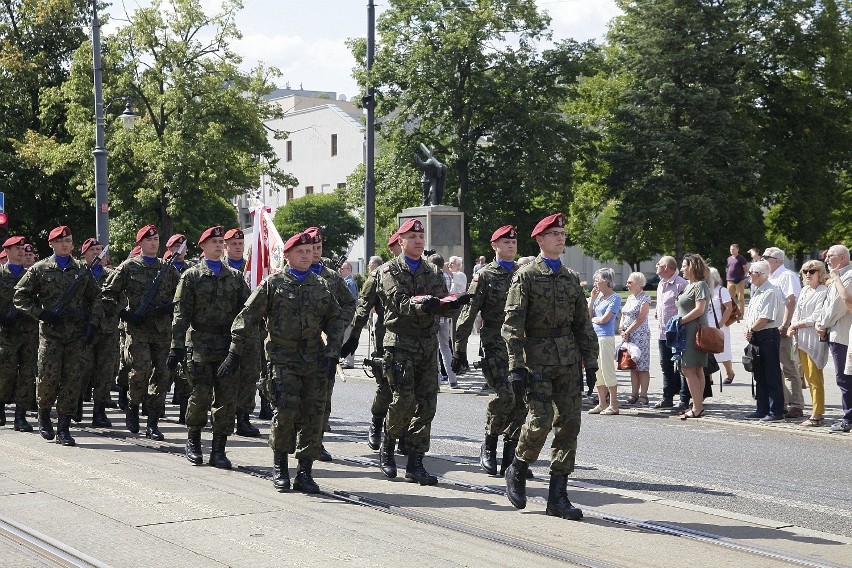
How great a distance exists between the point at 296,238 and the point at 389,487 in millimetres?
2012

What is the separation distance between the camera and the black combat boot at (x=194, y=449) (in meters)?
9.48

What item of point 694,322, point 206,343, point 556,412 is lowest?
point 556,412

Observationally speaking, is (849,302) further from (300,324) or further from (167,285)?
(167,285)

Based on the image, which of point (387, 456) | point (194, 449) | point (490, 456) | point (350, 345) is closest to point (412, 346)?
point (350, 345)

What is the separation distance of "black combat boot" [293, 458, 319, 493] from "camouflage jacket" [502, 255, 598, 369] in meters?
1.87

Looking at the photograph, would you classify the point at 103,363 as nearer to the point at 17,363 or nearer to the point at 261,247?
the point at 17,363

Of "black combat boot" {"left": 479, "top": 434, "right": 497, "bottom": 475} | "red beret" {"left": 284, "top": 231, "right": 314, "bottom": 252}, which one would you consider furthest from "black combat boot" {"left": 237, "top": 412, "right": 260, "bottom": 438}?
"red beret" {"left": 284, "top": 231, "right": 314, "bottom": 252}

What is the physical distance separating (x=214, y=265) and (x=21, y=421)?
3.54 metres

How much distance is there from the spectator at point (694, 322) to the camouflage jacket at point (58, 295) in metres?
6.50

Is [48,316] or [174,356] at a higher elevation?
[48,316]

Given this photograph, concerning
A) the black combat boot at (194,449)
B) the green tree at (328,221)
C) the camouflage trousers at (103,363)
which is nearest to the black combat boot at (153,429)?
the camouflage trousers at (103,363)

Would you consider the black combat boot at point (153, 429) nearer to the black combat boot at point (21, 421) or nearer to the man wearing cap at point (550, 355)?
the black combat boot at point (21, 421)

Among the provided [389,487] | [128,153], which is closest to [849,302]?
[389,487]

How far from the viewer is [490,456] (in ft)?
30.4
